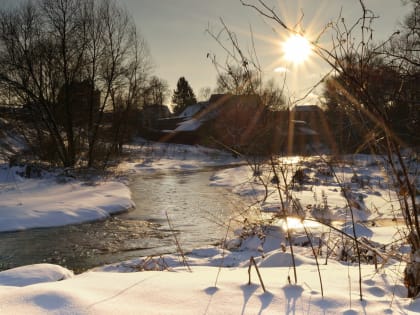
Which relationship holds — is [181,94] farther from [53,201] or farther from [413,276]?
[413,276]

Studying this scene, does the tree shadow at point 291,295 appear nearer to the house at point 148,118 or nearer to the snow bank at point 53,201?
the snow bank at point 53,201

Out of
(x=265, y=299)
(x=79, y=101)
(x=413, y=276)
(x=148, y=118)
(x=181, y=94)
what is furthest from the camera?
(x=181, y=94)

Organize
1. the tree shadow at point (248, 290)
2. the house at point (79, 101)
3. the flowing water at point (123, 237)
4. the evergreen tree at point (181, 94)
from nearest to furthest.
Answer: the tree shadow at point (248, 290) < the flowing water at point (123, 237) < the house at point (79, 101) < the evergreen tree at point (181, 94)

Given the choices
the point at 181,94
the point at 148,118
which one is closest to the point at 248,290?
the point at 148,118

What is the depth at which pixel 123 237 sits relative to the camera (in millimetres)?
7254

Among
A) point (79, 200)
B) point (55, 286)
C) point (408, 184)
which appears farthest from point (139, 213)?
point (408, 184)

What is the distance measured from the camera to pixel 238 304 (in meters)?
2.05

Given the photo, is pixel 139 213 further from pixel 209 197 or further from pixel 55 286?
pixel 55 286

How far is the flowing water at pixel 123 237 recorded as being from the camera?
605cm

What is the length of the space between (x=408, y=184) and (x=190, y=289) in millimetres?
1342

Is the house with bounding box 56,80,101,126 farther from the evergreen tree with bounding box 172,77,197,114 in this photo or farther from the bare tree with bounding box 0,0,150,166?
the evergreen tree with bounding box 172,77,197,114

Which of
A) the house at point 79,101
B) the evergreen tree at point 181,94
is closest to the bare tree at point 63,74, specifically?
the house at point 79,101

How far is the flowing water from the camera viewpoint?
19.8 ft

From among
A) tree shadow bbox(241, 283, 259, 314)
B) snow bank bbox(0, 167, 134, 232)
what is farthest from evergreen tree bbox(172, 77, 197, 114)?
tree shadow bbox(241, 283, 259, 314)
